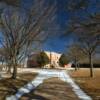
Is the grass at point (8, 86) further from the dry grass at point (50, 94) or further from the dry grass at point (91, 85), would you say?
the dry grass at point (91, 85)

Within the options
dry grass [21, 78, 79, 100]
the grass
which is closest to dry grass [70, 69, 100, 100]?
dry grass [21, 78, 79, 100]

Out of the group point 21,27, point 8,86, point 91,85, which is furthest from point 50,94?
point 21,27

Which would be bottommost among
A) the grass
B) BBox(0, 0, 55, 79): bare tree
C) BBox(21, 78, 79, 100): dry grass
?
BBox(21, 78, 79, 100): dry grass

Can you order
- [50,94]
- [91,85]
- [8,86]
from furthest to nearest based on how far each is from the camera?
[91,85], [8,86], [50,94]

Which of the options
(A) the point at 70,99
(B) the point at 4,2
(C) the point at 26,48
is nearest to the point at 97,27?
(A) the point at 70,99

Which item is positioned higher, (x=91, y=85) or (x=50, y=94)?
(x=91, y=85)

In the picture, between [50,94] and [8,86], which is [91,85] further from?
[50,94]

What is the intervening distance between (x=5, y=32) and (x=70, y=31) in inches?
640

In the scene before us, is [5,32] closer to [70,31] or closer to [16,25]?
[16,25]

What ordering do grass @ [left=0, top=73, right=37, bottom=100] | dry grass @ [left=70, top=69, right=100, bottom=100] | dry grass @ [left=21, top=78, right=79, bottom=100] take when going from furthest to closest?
1. dry grass @ [left=70, top=69, right=100, bottom=100]
2. grass @ [left=0, top=73, right=37, bottom=100]
3. dry grass @ [left=21, top=78, right=79, bottom=100]

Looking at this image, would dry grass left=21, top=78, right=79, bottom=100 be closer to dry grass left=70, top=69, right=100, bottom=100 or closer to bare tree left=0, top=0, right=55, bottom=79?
dry grass left=70, top=69, right=100, bottom=100

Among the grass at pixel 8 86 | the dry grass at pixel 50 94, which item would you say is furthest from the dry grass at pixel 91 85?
the grass at pixel 8 86

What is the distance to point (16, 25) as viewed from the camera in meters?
34.3

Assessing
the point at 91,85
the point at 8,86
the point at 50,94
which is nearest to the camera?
the point at 50,94
